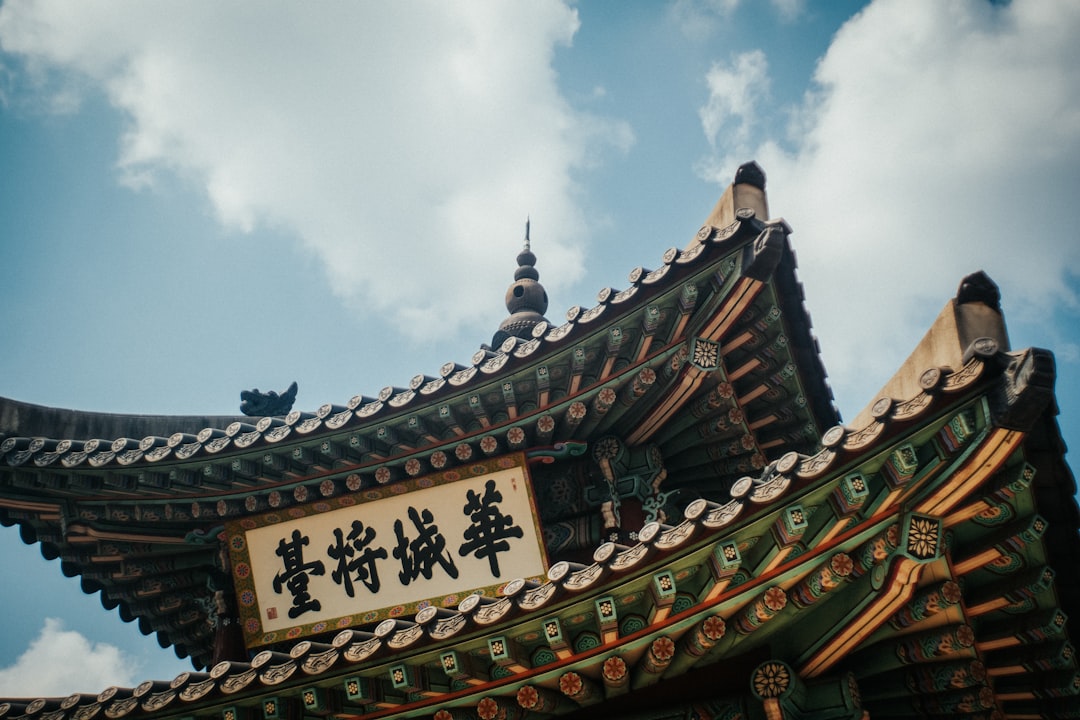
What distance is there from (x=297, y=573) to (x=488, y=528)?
2182 mm

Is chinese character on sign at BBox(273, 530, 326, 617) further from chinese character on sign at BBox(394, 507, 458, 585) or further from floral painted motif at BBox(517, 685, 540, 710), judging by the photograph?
floral painted motif at BBox(517, 685, 540, 710)

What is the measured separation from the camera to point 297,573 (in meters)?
9.37

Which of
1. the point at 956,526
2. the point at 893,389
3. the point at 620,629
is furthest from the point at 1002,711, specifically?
the point at 620,629

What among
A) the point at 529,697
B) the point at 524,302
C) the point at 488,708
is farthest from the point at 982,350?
the point at 524,302

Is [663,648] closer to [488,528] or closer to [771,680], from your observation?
[771,680]

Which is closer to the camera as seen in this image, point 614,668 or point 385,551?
point 614,668

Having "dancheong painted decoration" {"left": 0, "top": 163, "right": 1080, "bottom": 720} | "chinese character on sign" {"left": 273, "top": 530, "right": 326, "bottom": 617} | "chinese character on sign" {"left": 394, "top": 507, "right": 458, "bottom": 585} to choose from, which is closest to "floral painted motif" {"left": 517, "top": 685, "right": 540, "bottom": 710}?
"dancheong painted decoration" {"left": 0, "top": 163, "right": 1080, "bottom": 720}

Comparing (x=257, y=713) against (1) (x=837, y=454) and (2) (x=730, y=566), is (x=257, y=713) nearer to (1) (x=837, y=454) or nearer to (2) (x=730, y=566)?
(2) (x=730, y=566)

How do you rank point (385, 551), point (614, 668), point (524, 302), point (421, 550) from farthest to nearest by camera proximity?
point (524, 302) < point (385, 551) < point (421, 550) < point (614, 668)

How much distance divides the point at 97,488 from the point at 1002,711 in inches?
342

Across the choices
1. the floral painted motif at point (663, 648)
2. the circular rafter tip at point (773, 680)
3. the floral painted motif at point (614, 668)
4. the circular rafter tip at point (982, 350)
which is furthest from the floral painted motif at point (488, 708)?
the circular rafter tip at point (982, 350)

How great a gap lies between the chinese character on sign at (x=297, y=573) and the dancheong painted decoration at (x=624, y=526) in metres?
0.02

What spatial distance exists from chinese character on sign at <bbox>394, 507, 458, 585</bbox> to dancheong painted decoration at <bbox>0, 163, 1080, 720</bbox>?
0.09 ft

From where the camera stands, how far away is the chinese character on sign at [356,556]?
9023 mm
